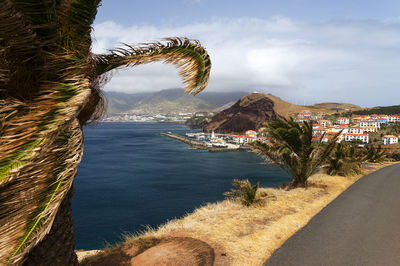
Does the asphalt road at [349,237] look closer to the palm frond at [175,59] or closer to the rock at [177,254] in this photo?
the rock at [177,254]

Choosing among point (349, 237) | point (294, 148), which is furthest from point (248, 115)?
point (349, 237)

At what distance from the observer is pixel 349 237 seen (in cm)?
516

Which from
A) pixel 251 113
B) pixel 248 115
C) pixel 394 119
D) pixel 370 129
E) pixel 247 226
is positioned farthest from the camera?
pixel 251 113

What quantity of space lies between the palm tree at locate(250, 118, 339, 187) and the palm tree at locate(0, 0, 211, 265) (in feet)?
27.2

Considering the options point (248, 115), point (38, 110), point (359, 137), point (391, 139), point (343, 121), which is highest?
point (248, 115)

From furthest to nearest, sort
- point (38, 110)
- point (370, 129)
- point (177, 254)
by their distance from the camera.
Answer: point (370, 129) → point (177, 254) → point (38, 110)

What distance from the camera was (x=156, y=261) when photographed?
4.10m

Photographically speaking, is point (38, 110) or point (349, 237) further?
point (349, 237)

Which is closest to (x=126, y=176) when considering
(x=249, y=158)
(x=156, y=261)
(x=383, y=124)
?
(x=249, y=158)

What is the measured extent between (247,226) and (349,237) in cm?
206

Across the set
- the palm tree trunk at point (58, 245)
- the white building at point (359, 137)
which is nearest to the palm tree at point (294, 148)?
the palm tree trunk at point (58, 245)

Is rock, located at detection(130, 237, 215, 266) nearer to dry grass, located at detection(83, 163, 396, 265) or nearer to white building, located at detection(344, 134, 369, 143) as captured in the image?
dry grass, located at detection(83, 163, 396, 265)

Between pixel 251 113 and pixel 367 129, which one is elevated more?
pixel 251 113

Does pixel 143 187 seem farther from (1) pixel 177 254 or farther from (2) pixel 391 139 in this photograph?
(2) pixel 391 139
